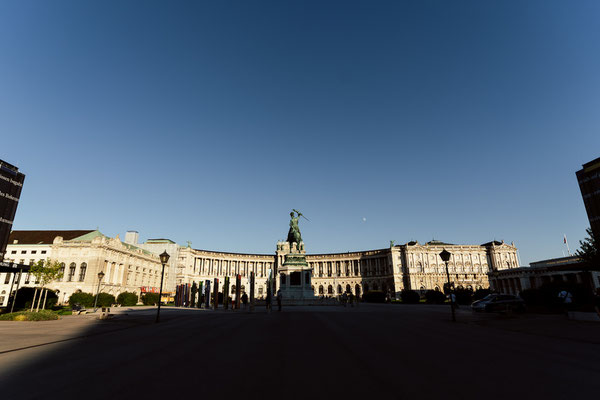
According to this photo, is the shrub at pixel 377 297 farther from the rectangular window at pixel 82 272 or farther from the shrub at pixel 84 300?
the rectangular window at pixel 82 272

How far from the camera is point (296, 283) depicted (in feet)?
168

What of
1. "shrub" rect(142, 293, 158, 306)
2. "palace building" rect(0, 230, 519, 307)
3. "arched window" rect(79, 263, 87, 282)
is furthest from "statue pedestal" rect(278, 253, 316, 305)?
"arched window" rect(79, 263, 87, 282)

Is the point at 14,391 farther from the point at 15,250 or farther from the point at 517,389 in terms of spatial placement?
the point at 15,250

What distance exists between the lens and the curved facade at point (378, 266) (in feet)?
366

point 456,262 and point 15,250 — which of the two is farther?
point 456,262

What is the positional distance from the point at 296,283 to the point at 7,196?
45.1 meters

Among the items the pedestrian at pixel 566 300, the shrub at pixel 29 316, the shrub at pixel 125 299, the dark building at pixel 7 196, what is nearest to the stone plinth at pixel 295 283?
the shrub at pixel 125 299

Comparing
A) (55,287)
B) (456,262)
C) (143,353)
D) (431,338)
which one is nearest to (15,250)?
(55,287)

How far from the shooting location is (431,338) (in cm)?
1127

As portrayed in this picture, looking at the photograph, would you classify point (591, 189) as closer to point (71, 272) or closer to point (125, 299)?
point (125, 299)

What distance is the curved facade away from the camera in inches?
4390

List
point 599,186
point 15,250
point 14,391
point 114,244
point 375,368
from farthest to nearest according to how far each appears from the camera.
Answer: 1. point 15,250
2. point 114,244
3. point 599,186
4. point 375,368
5. point 14,391

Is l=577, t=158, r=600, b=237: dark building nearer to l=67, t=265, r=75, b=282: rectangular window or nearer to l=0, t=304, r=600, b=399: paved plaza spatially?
l=0, t=304, r=600, b=399: paved plaza

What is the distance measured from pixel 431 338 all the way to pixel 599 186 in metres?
57.9
